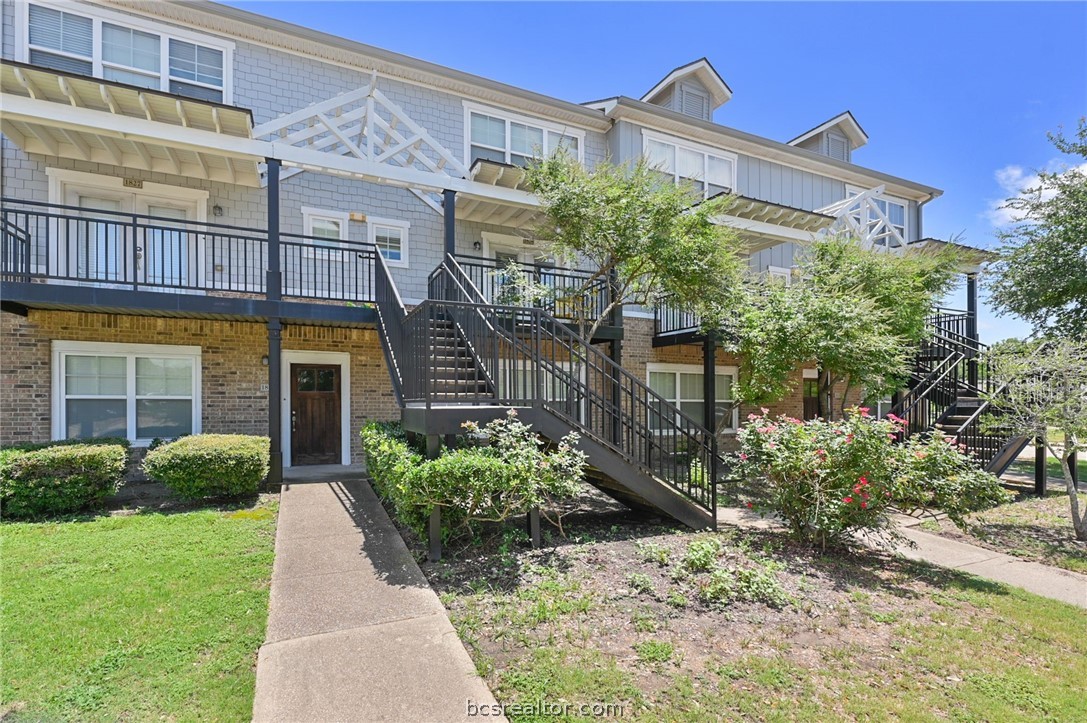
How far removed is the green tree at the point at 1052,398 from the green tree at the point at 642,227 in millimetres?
3664

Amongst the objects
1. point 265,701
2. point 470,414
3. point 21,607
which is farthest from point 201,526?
point 265,701

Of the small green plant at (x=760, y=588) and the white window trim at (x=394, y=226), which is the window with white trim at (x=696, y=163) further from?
the small green plant at (x=760, y=588)

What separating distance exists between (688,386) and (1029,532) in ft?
24.1

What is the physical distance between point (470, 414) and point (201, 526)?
3.56 meters

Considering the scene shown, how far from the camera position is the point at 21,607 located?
381 centimetres

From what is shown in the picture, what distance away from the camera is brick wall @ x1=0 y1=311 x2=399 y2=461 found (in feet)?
26.1

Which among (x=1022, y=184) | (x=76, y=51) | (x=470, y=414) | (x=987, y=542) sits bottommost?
(x=987, y=542)

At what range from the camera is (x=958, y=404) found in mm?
10086

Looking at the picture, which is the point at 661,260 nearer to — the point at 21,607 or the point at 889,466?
the point at 889,466

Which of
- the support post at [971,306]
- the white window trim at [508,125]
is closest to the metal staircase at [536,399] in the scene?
the white window trim at [508,125]

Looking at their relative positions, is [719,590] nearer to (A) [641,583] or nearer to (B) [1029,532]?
(A) [641,583]

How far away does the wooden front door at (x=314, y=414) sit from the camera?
32.6ft

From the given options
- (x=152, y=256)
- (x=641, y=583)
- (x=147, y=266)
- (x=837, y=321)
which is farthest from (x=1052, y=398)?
(x=152, y=256)

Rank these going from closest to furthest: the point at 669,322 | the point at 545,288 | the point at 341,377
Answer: the point at 545,288 → the point at 341,377 → the point at 669,322
